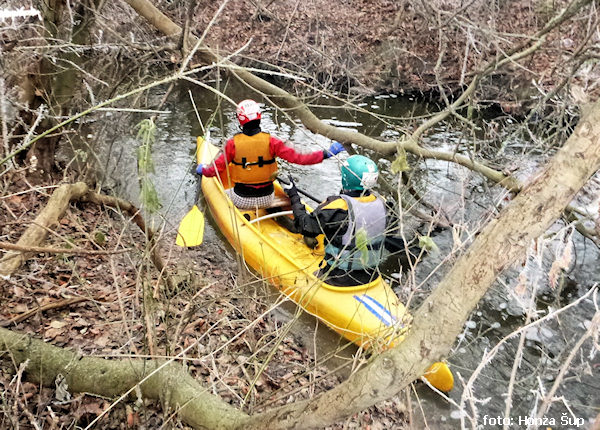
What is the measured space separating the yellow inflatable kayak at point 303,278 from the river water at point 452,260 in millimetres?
306

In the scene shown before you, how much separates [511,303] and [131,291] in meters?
4.29

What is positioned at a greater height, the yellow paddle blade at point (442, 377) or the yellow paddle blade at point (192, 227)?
the yellow paddle blade at point (192, 227)

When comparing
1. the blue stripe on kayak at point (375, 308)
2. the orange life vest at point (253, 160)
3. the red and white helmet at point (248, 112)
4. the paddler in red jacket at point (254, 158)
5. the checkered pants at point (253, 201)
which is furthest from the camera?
the checkered pants at point (253, 201)

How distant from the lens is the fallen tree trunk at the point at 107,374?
2541mm

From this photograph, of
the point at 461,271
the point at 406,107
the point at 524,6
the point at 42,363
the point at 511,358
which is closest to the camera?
the point at 461,271

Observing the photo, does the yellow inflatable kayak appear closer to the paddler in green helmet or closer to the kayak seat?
the kayak seat

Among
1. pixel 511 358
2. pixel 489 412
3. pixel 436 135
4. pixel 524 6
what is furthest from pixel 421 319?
pixel 524 6

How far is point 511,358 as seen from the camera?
15.5ft

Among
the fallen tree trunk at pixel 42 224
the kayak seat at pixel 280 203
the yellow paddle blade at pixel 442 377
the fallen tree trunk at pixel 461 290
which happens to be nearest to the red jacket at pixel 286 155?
the kayak seat at pixel 280 203

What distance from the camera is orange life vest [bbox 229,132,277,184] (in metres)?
5.53

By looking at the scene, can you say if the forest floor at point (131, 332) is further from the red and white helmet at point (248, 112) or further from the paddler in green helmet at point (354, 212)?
the red and white helmet at point (248, 112)

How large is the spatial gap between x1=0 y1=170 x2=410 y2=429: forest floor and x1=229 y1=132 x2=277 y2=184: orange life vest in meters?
1.40

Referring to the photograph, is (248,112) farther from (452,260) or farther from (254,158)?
(452,260)

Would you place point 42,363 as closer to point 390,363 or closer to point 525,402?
point 390,363
